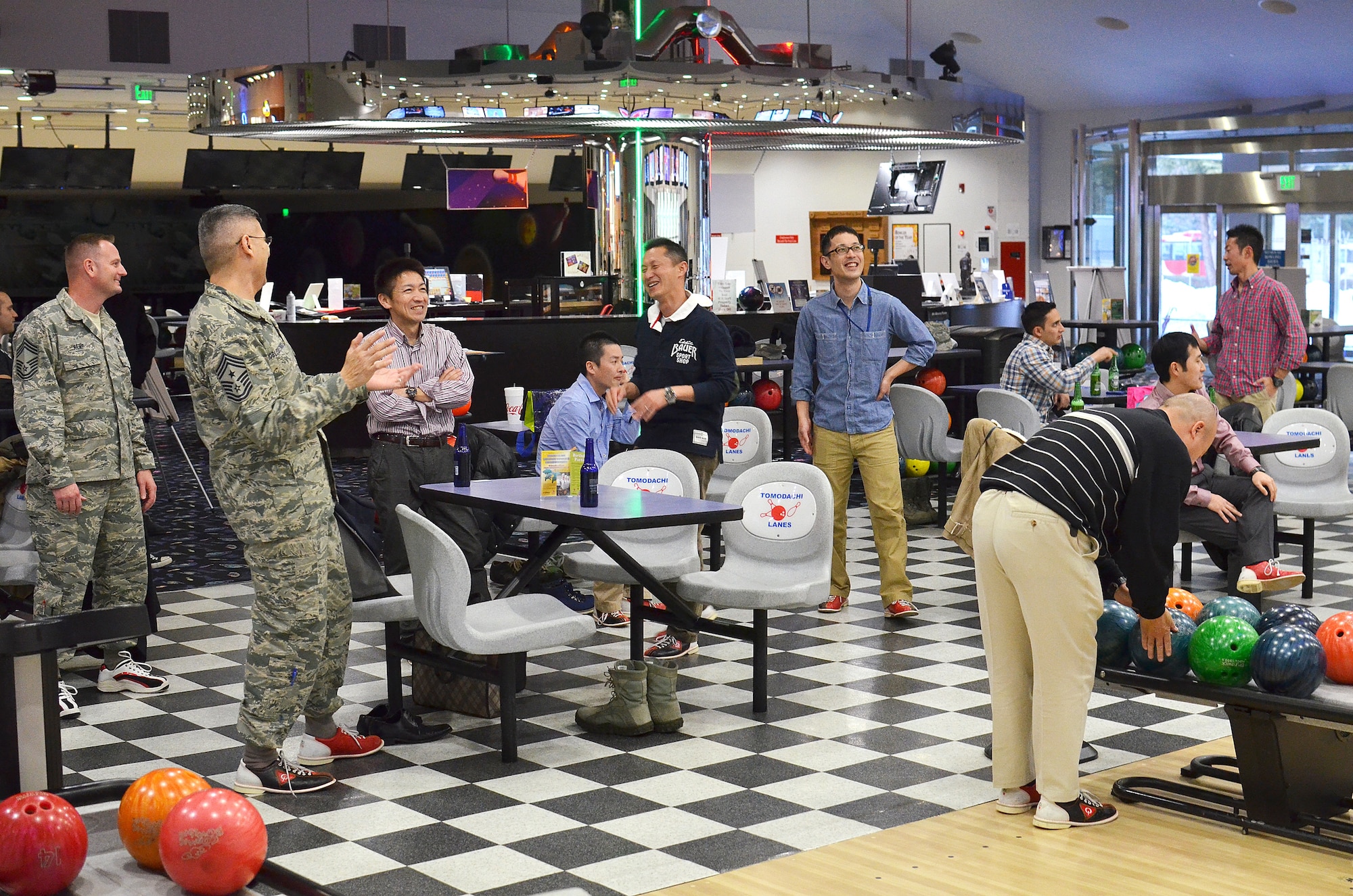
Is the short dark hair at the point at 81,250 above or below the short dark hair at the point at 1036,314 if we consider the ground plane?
above

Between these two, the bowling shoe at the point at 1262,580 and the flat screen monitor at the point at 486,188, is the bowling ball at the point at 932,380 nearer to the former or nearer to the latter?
the bowling shoe at the point at 1262,580

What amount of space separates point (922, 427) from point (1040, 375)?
102 cm

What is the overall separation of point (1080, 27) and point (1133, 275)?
10.6 ft

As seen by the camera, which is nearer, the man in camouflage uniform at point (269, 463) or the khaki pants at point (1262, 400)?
the man in camouflage uniform at point (269, 463)

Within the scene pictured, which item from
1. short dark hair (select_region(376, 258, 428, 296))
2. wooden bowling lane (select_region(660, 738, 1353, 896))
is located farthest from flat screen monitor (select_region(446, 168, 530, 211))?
wooden bowling lane (select_region(660, 738, 1353, 896))

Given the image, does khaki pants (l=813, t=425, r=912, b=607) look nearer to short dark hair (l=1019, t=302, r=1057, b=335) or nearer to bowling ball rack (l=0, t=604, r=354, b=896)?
short dark hair (l=1019, t=302, r=1057, b=335)

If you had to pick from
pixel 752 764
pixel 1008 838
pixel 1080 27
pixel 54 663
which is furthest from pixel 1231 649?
pixel 1080 27

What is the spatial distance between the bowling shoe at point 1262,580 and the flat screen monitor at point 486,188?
11.2 metres

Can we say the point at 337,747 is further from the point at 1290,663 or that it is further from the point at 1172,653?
the point at 1290,663

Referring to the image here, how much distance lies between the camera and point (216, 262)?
405 centimetres

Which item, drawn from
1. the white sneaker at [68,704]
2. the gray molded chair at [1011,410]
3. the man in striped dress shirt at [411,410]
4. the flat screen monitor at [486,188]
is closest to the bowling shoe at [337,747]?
the man in striped dress shirt at [411,410]

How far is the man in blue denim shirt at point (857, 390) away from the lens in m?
6.29

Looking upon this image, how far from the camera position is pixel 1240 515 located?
5.97 metres

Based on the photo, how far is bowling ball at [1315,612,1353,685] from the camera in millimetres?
3719
